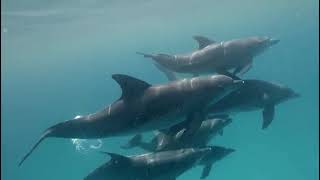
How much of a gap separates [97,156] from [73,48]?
49.6 ft

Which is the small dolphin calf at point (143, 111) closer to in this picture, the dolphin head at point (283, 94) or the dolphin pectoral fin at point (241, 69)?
the dolphin pectoral fin at point (241, 69)

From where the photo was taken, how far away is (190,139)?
1346 centimetres

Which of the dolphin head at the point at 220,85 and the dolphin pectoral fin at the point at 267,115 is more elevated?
the dolphin head at the point at 220,85

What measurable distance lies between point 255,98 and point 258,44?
1.51 meters

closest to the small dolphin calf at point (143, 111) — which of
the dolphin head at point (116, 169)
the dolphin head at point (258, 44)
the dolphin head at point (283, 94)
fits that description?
the dolphin head at point (116, 169)

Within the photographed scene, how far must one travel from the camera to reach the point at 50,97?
98812 mm

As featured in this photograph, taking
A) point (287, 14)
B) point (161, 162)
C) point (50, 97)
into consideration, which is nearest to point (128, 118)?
point (161, 162)

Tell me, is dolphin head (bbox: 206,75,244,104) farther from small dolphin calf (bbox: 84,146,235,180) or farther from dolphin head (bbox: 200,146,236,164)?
dolphin head (bbox: 200,146,236,164)

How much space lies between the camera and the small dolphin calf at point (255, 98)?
1395 cm

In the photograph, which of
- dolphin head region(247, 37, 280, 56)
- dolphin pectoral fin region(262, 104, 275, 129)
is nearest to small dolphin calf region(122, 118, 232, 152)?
dolphin pectoral fin region(262, 104, 275, 129)

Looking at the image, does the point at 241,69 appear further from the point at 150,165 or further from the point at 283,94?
the point at 150,165

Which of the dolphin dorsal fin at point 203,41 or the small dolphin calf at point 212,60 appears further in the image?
the dolphin dorsal fin at point 203,41

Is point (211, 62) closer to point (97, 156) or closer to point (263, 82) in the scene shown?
point (263, 82)

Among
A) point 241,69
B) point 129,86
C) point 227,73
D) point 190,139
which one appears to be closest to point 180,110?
point 129,86
